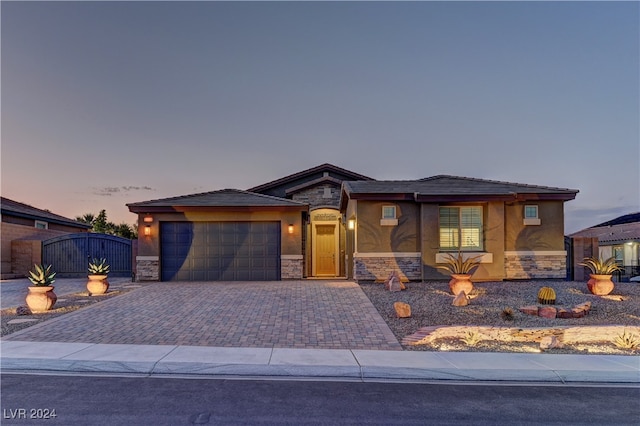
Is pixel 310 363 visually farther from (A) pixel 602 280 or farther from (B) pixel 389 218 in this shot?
(A) pixel 602 280

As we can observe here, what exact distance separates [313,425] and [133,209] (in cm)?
1434

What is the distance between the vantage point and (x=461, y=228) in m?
15.2

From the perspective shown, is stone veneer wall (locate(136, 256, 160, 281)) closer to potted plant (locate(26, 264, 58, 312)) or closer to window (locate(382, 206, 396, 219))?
potted plant (locate(26, 264, 58, 312))

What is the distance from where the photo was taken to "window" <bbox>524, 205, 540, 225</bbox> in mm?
15391

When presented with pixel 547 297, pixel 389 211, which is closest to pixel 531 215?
pixel 547 297

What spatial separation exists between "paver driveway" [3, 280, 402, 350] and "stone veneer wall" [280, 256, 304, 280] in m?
2.51

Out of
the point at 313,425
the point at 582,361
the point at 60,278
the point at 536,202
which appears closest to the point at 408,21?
the point at 536,202

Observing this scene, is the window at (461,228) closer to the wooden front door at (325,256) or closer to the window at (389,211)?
the window at (389,211)

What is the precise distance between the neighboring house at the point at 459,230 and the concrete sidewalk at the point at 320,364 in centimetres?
808

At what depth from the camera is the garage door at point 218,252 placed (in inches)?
631

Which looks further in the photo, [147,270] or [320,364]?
[147,270]

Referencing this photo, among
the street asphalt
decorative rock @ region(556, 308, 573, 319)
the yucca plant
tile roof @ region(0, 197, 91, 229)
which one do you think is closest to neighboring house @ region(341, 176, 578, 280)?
decorative rock @ region(556, 308, 573, 319)

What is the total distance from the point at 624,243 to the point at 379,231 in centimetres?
1907

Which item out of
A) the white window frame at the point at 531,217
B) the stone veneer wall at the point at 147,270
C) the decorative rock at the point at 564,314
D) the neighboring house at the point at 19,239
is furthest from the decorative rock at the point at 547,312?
the neighboring house at the point at 19,239
